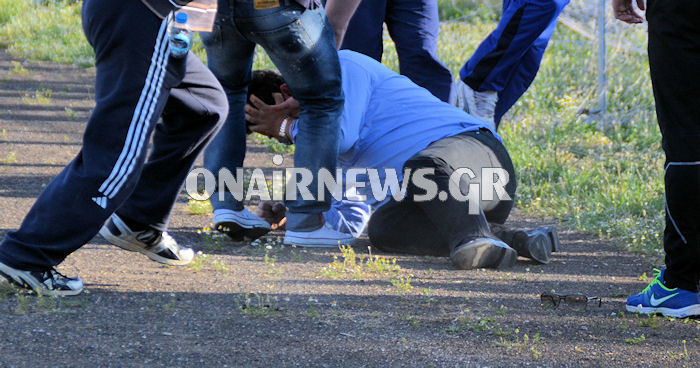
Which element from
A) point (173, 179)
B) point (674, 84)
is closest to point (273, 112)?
point (173, 179)

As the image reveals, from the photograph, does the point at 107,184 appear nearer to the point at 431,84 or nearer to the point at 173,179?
the point at 173,179

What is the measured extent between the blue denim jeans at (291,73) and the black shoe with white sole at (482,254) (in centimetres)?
74

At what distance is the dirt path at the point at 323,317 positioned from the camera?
2.86 m

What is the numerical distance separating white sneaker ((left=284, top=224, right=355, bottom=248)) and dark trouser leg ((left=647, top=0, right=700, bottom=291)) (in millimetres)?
1740

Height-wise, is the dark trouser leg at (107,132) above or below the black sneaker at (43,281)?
above

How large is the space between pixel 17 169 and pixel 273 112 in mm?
2371

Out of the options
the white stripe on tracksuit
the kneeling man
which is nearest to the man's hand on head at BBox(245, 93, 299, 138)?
the kneeling man

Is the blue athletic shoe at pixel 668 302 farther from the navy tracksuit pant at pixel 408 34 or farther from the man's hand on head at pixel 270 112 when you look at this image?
the navy tracksuit pant at pixel 408 34

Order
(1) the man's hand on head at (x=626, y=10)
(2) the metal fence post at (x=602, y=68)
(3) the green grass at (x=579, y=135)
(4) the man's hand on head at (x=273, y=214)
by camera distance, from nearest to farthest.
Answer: (1) the man's hand on head at (x=626, y=10), (4) the man's hand on head at (x=273, y=214), (3) the green grass at (x=579, y=135), (2) the metal fence post at (x=602, y=68)

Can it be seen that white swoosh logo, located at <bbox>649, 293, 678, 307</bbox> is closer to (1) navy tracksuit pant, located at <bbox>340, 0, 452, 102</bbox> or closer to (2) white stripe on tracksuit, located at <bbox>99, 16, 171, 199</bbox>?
(2) white stripe on tracksuit, located at <bbox>99, 16, 171, 199</bbox>

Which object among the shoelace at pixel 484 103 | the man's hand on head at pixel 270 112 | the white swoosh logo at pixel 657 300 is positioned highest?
the man's hand on head at pixel 270 112

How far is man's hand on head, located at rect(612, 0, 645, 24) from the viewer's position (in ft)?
11.8

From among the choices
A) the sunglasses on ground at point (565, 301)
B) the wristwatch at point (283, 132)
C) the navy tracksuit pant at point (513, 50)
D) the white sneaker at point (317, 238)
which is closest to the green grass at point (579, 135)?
the navy tracksuit pant at point (513, 50)

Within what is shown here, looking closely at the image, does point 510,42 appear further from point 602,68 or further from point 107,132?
point 107,132
